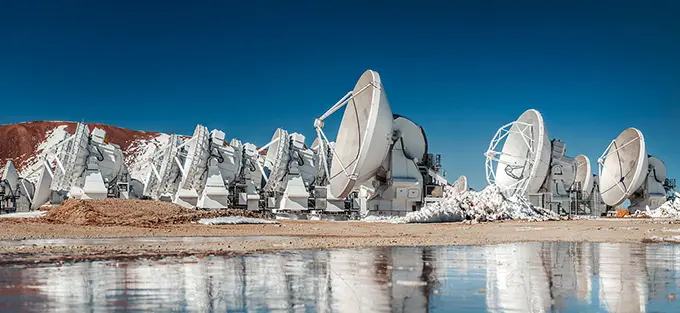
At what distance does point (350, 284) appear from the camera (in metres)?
8.29

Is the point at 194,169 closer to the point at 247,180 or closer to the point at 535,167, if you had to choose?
the point at 247,180

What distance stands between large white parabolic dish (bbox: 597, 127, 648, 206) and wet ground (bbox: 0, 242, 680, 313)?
51640 millimetres

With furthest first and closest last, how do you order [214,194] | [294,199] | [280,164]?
[280,164], [294,199], [214,194]

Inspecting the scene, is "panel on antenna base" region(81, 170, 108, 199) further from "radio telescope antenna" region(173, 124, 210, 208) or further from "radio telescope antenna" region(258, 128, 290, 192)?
"radio telescope antenna" region(258, 128, 290, 192)

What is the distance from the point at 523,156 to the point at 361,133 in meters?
16.8

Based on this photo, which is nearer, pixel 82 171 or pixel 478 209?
pixel 478 209

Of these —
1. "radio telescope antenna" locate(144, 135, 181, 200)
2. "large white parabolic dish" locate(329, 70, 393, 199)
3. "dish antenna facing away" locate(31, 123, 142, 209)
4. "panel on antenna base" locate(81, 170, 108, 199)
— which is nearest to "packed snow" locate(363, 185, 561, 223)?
"large white parabolic dish" locate(329, 70, 393, 199)

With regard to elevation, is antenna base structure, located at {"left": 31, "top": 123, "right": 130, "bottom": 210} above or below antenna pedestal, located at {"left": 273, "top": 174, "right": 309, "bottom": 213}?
above

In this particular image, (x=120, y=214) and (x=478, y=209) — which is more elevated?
(x=478, y=209)

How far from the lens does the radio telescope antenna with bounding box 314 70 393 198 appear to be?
37.6 meters

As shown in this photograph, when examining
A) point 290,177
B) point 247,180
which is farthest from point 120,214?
point 247,180

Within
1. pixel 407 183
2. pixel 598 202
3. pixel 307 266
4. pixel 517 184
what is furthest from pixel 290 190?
pixel 307 266

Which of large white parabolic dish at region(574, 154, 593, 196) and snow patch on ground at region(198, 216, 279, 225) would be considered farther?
large white parabolic dish at region(574, 154, 593, 196)

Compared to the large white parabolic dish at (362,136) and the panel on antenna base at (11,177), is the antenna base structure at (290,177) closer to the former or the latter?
the large white parabolic dish at (362,136)
